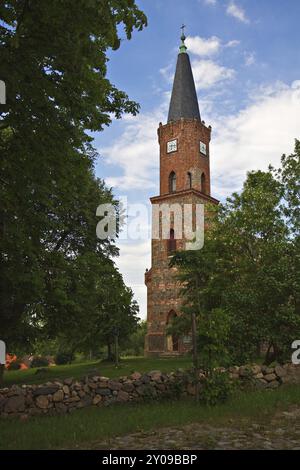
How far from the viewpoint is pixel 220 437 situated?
26.4 feet

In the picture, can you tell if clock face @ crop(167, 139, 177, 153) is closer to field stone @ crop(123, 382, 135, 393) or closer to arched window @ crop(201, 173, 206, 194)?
arched window @ crop(201, 173, 206, 194)

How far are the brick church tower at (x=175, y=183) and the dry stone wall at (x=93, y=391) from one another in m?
22.2

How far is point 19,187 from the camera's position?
1000 cm

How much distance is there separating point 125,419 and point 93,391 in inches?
104

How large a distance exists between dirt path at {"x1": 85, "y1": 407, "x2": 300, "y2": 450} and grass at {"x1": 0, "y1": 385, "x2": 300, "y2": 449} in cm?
35

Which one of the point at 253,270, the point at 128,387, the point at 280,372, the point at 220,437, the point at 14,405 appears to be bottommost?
the point at 14,405

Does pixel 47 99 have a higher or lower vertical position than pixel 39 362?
higher

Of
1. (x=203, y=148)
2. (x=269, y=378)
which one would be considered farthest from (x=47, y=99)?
(x=203, y=148)

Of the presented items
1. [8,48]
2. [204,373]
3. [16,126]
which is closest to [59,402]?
[204,373]

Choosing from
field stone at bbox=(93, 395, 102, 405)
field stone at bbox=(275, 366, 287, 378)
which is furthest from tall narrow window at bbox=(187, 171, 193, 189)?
field stone at bbox=(93, 395, 102, 405)

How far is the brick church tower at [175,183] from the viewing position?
3672 centimetres

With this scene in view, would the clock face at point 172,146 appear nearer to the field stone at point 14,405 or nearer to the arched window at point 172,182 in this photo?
the arched window at point 172,182

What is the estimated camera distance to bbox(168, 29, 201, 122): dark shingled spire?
41031 millimetres

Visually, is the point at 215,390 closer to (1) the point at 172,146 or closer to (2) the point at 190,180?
(2) the point at 190,180
